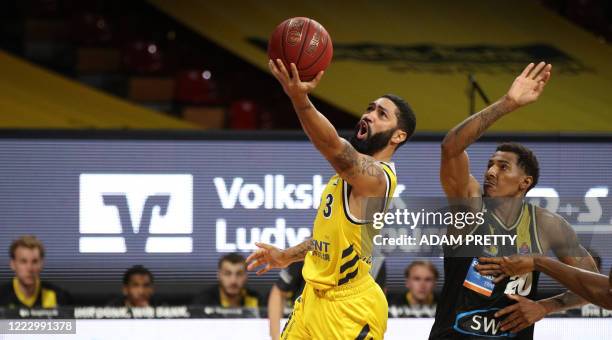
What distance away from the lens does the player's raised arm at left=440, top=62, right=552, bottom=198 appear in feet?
15.5

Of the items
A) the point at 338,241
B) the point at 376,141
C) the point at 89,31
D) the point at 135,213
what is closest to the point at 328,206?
the point at 338,241

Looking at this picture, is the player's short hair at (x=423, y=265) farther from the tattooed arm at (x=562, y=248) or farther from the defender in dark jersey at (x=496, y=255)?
the tattooed arm at (x=562, y=248)

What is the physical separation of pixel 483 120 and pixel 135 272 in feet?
9.54

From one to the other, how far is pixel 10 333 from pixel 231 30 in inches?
198

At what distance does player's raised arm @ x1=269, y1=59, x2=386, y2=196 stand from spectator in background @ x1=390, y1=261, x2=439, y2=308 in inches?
78.2

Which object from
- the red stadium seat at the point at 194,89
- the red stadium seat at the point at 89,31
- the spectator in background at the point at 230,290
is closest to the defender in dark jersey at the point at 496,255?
the spectator in background at the point at 230,290

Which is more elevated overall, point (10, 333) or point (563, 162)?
point (563, 162)

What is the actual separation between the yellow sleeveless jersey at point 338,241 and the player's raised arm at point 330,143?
4.7 inches

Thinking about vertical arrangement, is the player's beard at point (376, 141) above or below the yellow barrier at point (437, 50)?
below

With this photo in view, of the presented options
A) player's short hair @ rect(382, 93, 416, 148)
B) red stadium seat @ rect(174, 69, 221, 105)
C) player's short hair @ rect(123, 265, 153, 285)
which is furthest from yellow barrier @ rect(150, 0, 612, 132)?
player's short hair @ rect(382, 93, 416, 148)

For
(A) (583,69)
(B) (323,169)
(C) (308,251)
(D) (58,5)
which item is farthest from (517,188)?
(D) (58,5)

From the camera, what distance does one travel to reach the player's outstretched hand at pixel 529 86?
4.71 meters

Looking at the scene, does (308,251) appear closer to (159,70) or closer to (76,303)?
(76,303)

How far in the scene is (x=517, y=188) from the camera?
5.37 m
